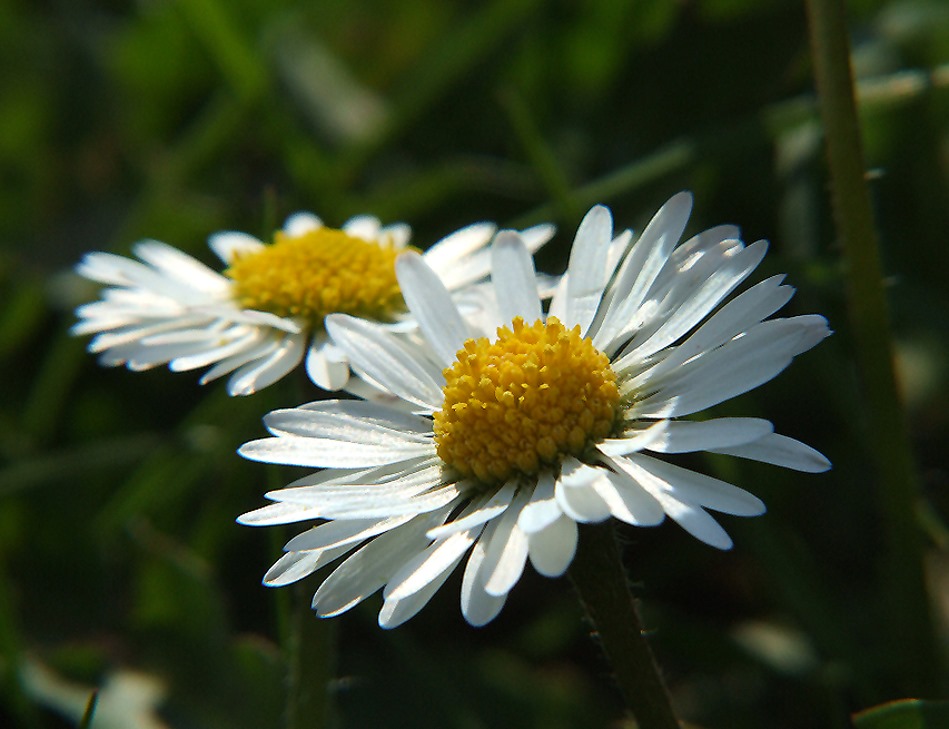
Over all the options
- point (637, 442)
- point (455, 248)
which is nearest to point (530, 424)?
point (637, 442)

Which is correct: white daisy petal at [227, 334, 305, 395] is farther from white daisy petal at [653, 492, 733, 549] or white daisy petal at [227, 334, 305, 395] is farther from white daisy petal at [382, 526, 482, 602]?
white daisy petal at [653, 492, 733, 549]

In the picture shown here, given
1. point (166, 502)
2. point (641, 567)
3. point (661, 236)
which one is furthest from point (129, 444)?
point (661, 236)

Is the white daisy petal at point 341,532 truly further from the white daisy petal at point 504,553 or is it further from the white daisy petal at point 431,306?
the white daisy petal at point 431,306

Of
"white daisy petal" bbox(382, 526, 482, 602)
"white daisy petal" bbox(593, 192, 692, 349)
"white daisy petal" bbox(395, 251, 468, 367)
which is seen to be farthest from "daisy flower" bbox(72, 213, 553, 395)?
"white daisy petal" bbox(382, 526, 482, 602)

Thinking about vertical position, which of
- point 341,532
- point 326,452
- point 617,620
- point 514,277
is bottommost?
point 617,620

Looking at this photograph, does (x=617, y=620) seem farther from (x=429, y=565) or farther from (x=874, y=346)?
(x=874, y=346)

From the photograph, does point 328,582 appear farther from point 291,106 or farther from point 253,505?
point 291,106

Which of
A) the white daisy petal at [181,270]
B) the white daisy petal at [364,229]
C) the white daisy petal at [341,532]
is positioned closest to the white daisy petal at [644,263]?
the white daisy petal at [341,532]

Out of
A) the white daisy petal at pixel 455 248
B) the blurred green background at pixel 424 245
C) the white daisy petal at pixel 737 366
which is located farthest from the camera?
the blurred green background at pixel 424 245

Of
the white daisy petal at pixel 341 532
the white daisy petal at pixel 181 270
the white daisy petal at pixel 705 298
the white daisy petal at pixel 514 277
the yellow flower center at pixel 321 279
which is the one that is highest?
the white daisy petal at pixel 181 270

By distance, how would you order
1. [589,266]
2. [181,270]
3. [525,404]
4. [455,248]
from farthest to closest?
[181,270], [455,248], [589,266], [525,404]
